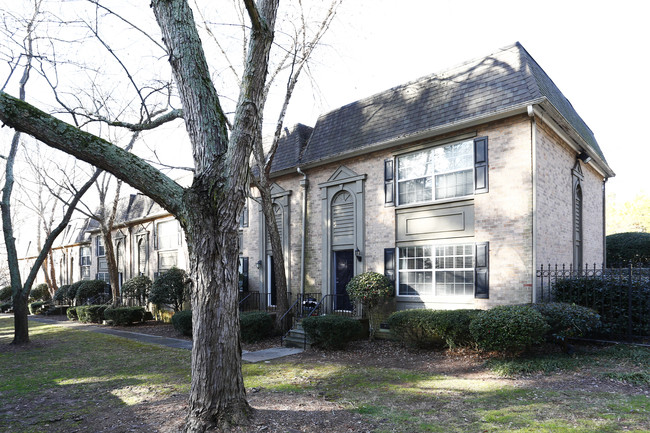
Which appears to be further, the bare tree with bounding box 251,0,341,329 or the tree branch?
the bare tree with bounding box 251,0,341,329

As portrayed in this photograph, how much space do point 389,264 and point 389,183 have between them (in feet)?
7.89

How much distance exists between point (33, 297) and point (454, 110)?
35747 mm

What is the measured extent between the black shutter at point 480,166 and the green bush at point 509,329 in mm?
3259

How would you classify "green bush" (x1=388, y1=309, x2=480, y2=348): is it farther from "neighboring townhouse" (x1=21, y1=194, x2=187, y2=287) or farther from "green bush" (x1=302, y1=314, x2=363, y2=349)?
"neighboring townhouse" (x1=21, y1=194, x2=187, y2=287)

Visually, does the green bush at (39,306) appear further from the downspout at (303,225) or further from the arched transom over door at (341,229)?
the arched transom over door at (341,229)

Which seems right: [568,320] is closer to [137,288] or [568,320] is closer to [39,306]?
[137,288]

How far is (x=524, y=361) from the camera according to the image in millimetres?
8398

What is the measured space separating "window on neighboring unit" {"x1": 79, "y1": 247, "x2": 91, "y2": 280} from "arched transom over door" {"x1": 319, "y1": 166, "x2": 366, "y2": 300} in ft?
79.0

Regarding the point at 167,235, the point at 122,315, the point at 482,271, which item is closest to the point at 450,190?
the point at 482,271

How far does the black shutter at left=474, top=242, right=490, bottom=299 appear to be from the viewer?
10.4 metres

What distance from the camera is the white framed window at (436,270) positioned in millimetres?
11062

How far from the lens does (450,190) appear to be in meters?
11.6

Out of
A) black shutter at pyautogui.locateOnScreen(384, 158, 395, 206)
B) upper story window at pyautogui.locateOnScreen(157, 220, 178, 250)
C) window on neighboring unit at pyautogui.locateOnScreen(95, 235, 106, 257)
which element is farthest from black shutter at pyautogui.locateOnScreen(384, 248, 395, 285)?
window on neighboring unit at pyautogui.locateOnScreen(95, 235, 106, 257)

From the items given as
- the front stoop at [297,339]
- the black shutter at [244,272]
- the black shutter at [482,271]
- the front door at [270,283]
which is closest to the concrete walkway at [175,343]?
the front stoop at [297,339]
